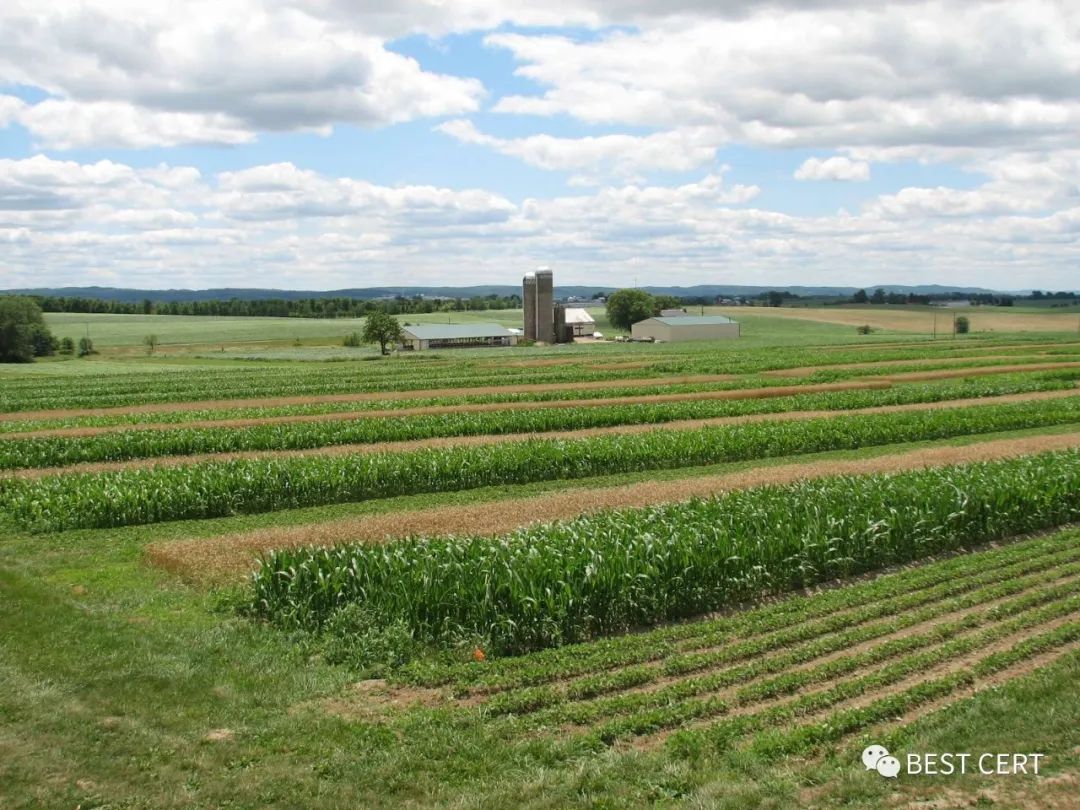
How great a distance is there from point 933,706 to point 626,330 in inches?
6138

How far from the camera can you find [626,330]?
164375 millimetres

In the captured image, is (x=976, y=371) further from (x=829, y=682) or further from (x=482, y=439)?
(x=829, y=682)

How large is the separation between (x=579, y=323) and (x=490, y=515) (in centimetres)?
13374

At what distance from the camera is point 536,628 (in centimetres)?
1235

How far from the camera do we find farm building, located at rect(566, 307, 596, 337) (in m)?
150

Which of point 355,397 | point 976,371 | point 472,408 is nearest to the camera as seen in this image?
point 472,408

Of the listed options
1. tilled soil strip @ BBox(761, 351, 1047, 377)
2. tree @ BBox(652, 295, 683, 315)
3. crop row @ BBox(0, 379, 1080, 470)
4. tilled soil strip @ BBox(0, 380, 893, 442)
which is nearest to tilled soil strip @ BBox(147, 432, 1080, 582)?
crop row @ BBox(0, 379, 1080, 470)

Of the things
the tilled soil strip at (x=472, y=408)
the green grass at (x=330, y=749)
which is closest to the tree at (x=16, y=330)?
the tilled soil strip at (x=472, y=408)

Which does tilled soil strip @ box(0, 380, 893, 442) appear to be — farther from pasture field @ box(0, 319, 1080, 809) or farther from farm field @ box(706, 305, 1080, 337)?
farm field @ box(706, 305, 1080, 337)

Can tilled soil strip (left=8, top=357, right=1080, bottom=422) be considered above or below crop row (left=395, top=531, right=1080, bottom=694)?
below

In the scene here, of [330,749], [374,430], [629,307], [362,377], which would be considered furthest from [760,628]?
[629,307]

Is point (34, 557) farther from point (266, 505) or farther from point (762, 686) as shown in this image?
point (762, 686)

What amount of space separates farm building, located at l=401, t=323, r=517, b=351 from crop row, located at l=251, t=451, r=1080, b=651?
11055 cm

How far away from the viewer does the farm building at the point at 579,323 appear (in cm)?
15038
